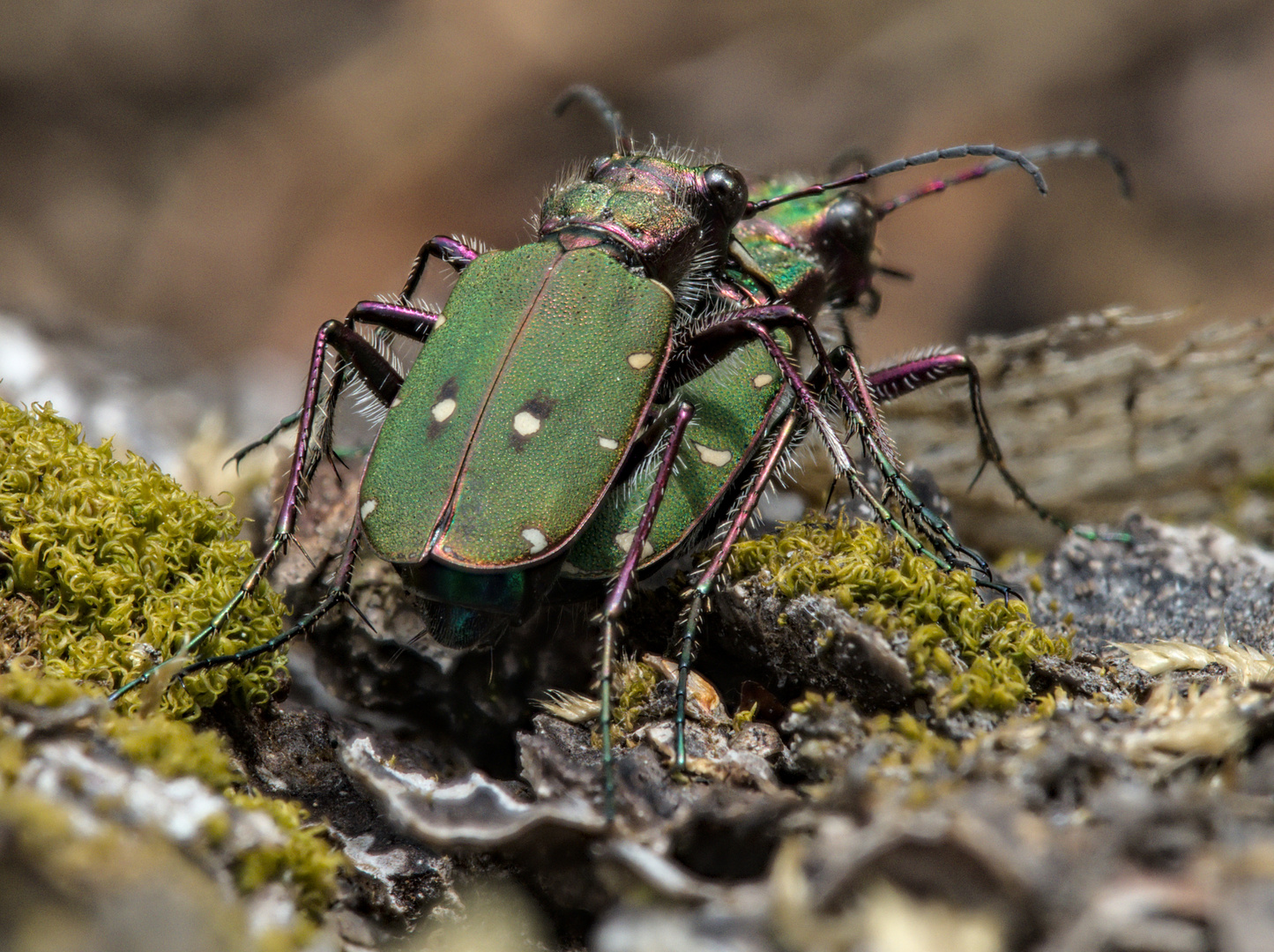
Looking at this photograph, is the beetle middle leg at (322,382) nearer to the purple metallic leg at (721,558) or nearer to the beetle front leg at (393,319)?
the beetle front leg at (393,319)

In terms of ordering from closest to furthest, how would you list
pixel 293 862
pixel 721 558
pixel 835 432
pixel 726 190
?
pixel 293 862 < pixel 721 558 < pixel 835 432 < pixel 726 190

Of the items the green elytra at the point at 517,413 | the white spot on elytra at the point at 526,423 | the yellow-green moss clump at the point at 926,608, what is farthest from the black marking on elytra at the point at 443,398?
the yellow-green moss clump at the point at 926,608

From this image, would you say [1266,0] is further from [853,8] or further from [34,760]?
[34,760]

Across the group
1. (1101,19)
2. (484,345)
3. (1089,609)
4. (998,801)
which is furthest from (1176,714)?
(1101,19)

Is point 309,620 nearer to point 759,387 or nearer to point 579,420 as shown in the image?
point 579,420

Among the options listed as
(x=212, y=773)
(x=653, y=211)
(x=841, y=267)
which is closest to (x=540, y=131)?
(x=841, y=267)

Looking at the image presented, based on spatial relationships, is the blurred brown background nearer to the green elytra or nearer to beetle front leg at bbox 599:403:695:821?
the green elytra
